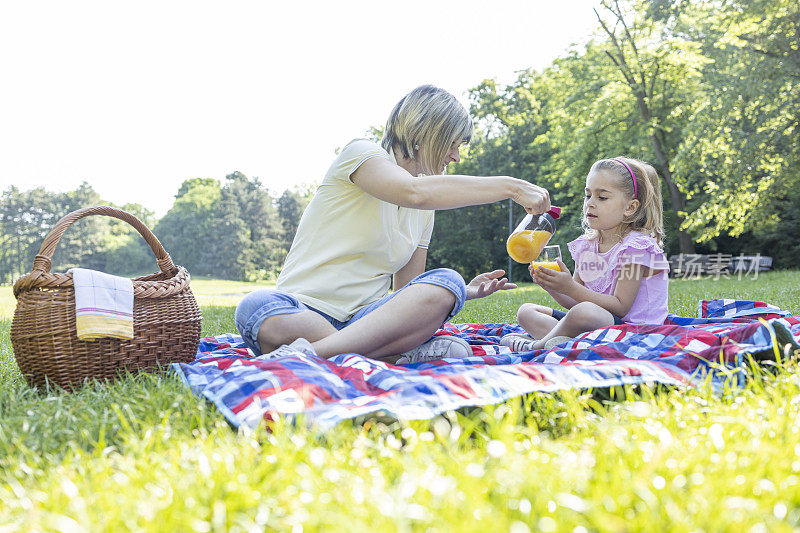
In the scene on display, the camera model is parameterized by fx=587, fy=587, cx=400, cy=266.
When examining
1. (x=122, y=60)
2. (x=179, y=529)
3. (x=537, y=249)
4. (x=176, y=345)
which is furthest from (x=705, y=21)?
(x=122, y=60)

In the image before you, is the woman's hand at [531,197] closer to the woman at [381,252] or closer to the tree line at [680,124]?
the woman at [381,252]

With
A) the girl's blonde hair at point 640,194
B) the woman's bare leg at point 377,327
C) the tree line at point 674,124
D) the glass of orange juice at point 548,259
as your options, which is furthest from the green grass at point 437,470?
the tree line at point 674,124

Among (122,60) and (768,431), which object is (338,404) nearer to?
(768,431)

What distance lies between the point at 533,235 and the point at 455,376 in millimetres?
1080

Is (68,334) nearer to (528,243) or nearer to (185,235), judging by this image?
(528,243)

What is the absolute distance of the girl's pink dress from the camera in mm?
2646

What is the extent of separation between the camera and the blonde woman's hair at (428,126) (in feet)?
7.66

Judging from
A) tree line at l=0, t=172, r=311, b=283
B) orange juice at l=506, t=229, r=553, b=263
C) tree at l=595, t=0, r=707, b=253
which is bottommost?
tree line at l=0, t=172, r=311, b=283

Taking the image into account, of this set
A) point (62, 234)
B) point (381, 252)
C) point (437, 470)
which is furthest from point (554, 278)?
point (62, 234)

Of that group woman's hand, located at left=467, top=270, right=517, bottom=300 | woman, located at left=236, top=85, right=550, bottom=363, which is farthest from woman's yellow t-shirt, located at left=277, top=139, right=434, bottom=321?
woman's hand, located at left=467, top=270, right=517, bottom=300

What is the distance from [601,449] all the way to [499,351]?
1.55 meters

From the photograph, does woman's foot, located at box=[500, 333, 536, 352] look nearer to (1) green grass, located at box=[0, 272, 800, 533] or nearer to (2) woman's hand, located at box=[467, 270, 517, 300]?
(2) woman's hand, located at box=[467, 270, 517, 300]

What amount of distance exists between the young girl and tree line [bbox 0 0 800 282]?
8737mm

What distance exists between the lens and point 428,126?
2338mm
